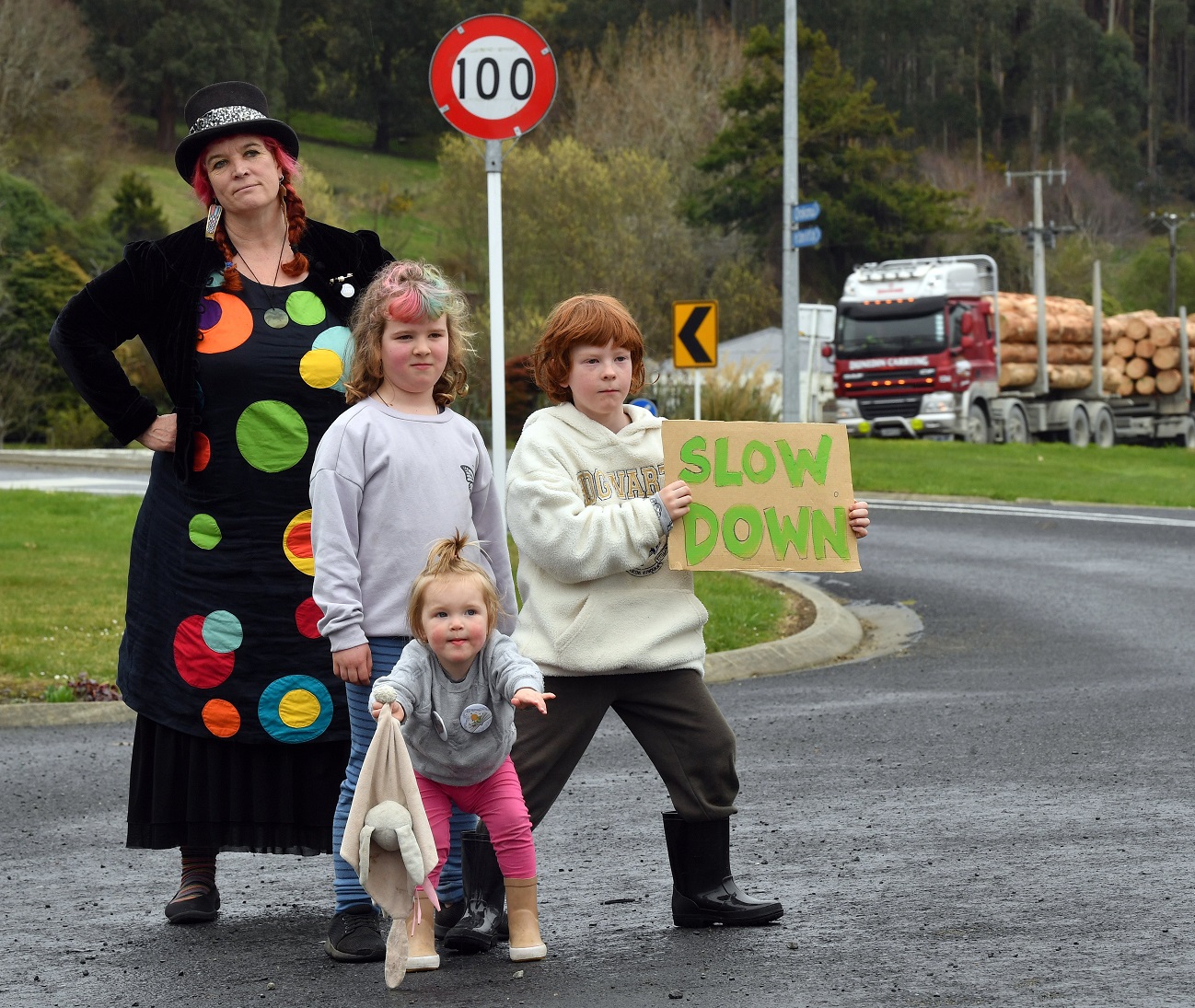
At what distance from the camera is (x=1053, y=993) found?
3959 mm

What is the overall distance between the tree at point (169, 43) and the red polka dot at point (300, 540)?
6764cm

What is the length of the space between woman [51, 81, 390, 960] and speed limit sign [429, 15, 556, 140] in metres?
4.59

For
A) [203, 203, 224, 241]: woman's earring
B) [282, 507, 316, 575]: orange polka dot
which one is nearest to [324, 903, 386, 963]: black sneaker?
[282, 507, 316, 575]: orange polka dot

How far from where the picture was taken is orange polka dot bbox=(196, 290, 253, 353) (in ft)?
16.1

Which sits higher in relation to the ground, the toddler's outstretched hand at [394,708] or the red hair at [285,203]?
the red hair at [285,203]

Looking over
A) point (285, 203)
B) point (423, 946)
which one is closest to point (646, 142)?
point (285, 203)

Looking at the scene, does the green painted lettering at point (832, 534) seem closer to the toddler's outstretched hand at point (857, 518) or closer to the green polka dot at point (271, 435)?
the toddler's outstretched hand at point (857, 518)

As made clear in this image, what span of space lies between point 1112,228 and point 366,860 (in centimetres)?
7596

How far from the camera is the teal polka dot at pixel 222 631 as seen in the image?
16.1 feet

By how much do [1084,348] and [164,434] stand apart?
3387 centimetres

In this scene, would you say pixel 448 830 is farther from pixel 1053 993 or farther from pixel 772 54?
pixel 772 54

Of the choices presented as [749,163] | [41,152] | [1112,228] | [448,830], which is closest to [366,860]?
[448,830]

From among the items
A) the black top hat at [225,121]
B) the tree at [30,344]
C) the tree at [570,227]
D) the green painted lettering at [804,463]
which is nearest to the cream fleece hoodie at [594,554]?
the green painted lettering at [804,463]

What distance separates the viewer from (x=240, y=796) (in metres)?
4.87
